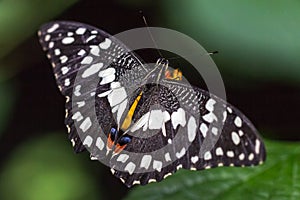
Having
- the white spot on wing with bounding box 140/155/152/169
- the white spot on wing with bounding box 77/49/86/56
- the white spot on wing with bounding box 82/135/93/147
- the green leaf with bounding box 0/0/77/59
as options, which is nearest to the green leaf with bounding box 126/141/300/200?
the white spot on wing with bounding box 140/155/152/169

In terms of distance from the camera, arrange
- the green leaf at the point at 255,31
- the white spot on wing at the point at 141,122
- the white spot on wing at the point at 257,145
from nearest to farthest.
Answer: the white spot on wing at the point at 257,145 < the white spot on wing at the point at 141,122 < the green leaf at the point at 255,31

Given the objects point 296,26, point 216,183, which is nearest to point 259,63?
point 296,26

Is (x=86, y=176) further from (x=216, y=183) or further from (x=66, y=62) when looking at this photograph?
(x=66, y=62)

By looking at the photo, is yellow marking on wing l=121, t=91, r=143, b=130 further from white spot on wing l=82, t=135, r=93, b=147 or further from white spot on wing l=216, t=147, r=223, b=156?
white spot on wing l=216, t=147, r=223, b=156

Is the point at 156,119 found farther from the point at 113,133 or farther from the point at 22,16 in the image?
the point at 22,16

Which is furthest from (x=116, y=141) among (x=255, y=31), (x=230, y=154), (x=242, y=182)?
(x=255, y=31)

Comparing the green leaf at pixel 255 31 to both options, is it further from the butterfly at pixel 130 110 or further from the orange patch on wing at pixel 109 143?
the orange patch on wing at pixel 109 143

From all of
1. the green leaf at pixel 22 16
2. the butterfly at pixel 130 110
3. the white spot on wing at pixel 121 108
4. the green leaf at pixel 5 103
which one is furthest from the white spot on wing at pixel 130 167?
the green leaf at pixel 5 103
